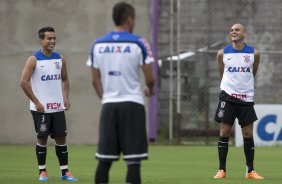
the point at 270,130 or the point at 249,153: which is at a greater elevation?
the point at 249,153

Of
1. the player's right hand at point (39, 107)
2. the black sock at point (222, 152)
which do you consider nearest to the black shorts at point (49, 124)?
the player's right hand at point (39, 107)

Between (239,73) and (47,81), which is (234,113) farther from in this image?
(47,81)

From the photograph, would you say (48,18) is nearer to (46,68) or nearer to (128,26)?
(46,68)

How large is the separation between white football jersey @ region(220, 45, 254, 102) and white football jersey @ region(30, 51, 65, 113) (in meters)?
2.41

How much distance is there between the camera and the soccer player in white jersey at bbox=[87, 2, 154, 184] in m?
8.88

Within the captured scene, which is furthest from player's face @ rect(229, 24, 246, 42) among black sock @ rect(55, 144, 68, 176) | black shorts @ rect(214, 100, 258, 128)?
black sock @ rect(55, 144, 68, 176)

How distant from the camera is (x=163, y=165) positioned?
16.6 meters

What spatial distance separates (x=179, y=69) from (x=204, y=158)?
5.91 meters

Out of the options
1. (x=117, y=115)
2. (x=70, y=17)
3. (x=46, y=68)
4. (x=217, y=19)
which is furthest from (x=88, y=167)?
(x=217, y=19)

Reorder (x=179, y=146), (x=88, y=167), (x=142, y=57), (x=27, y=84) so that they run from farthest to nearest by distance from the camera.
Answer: (x=179, y=146), (x=88, y=167), (x=27, y=84), (x=142, y=57)

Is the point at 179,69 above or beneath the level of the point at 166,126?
above

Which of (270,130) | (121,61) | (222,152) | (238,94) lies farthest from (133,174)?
(270,130)

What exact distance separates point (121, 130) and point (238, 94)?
186 inches

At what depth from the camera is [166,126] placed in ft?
81.1
